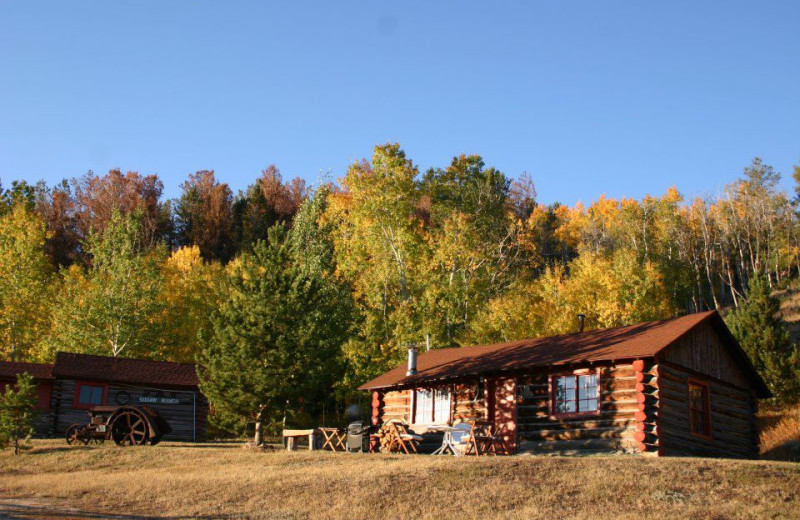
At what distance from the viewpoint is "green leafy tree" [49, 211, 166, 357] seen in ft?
140

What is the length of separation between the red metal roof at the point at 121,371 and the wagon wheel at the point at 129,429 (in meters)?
5.44

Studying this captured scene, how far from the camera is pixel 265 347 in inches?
1149

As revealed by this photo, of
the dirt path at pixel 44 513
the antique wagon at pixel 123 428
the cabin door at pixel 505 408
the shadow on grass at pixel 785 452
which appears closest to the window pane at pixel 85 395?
the antique wagon at pixel 123 428

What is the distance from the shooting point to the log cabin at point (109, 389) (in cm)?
3478

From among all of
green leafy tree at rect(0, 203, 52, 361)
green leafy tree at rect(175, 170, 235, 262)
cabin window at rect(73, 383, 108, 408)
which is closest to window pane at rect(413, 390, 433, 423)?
cabin window at rect(73, 383, 108, 408)

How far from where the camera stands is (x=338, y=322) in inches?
1662

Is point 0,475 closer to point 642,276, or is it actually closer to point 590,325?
point 590,325

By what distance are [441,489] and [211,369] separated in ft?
45.2

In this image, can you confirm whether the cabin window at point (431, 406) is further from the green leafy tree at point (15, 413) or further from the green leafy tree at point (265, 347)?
the green leafy tree at point (15, 413)

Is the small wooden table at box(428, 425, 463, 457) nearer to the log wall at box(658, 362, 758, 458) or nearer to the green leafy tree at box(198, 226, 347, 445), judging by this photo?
the green leafy tree at box(198, 226, 347, 445)

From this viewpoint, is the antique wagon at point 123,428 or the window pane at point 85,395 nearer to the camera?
the antique wagon at point 123,428

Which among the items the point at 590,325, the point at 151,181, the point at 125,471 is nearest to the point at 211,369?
the point at 125,471

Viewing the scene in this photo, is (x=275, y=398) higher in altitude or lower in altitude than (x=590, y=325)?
lower

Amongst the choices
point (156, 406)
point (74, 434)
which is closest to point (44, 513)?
point (74, 434)
